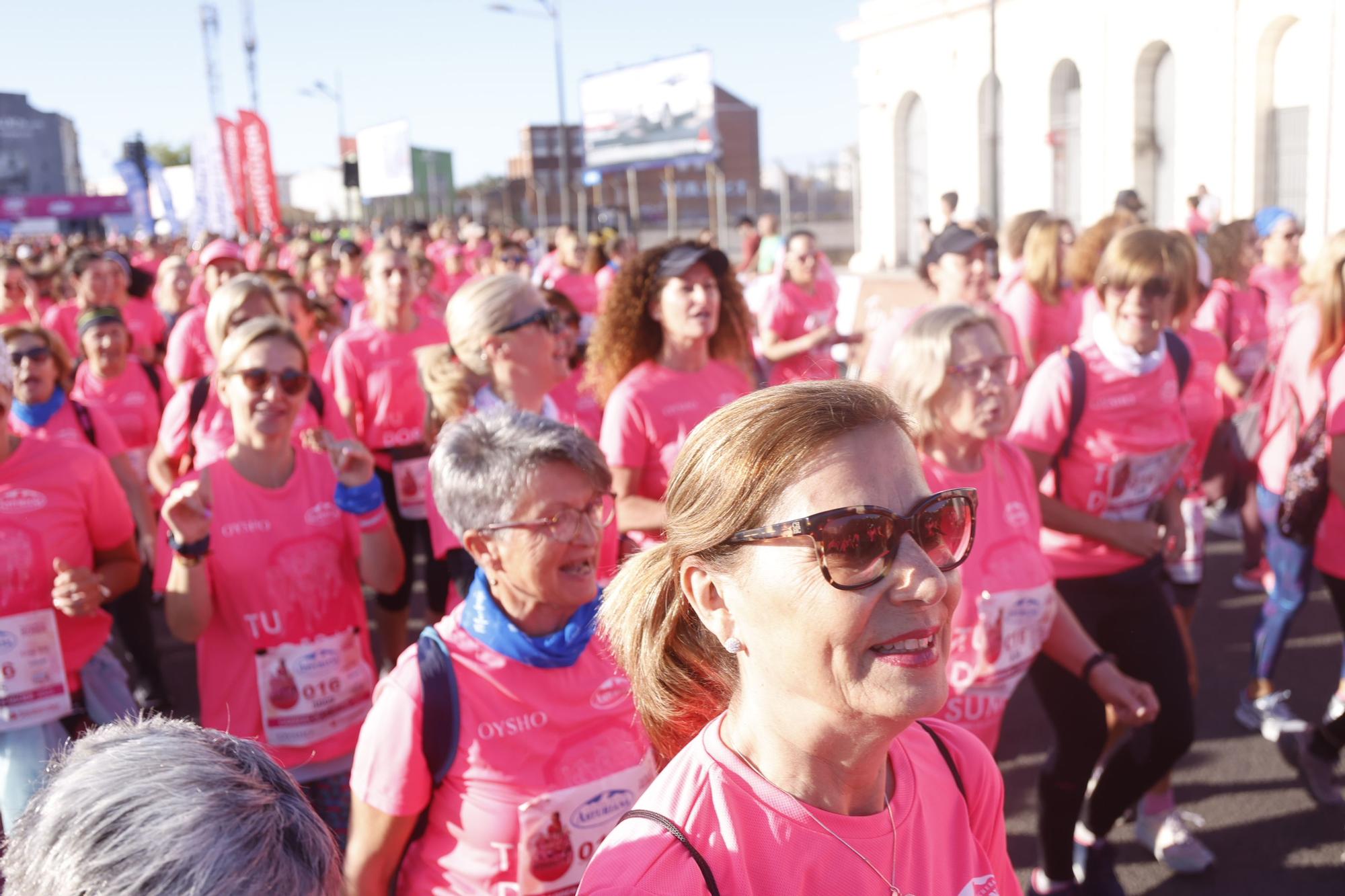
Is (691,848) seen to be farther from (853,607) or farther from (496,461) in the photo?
(496,461)

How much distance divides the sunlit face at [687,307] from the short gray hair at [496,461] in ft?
5.74

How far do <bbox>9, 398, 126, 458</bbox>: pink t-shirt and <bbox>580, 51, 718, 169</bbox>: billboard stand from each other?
2928 centimetres

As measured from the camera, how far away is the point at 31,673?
3080mm

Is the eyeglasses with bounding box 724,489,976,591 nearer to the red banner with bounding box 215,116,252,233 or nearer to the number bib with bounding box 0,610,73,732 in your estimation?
the number bib with bounding box 0,610,73,732

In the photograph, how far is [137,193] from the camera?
130 feet

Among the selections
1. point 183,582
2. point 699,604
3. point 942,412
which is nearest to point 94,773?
point 699,604

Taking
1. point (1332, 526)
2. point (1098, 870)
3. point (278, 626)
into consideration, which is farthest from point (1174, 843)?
point (278, 626)

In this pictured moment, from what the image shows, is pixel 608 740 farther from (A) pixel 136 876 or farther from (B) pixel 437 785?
(A) pixel 136 876

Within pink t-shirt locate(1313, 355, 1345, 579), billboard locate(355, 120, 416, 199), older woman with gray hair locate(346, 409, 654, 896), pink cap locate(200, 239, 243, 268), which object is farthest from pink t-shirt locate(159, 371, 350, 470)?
billboard locate(355, 120, 416, 199)

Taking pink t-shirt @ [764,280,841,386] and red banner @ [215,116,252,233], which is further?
red banner @ [215,116,252,233]

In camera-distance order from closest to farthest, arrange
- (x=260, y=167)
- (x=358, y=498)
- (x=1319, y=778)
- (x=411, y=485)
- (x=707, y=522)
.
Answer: (x=707, y=522)
(x=358, y=498)
(x=1319, y=778)
(x=411, y=485)
(x=260, y=167)

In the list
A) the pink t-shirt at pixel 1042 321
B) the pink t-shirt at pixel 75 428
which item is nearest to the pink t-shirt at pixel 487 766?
the pink t-shirt at pixel 75 428

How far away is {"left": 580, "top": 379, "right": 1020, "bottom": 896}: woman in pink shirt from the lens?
1.44m

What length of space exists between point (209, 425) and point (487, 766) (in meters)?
2.83
